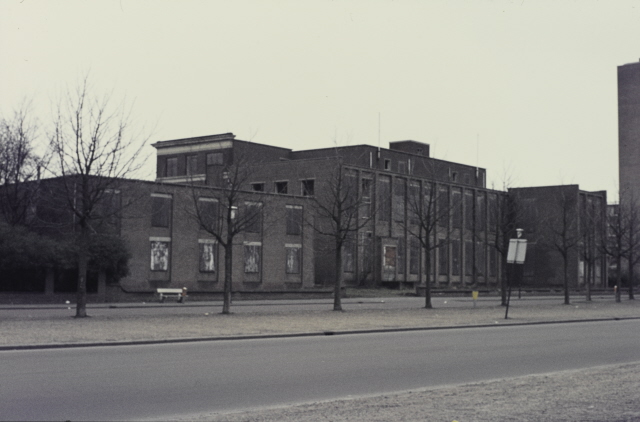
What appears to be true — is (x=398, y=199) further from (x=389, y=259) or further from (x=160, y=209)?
(x=160, y=209)

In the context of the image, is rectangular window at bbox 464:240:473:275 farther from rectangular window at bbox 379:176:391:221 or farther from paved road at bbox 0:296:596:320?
paved road at bbox 0:296:596:320

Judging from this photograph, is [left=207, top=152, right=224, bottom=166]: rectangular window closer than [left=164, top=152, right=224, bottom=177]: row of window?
Yes

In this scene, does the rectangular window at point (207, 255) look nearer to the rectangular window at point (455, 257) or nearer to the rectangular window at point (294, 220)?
the rectangular window at point (294, 220)

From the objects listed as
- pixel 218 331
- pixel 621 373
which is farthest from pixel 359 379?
pixel 218 331

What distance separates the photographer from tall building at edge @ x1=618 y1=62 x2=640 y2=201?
102 metres

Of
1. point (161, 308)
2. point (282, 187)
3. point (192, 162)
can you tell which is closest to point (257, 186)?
point (282, 187)

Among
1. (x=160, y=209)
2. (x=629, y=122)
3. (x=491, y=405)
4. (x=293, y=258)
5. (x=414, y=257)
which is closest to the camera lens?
(x=491, y=405)

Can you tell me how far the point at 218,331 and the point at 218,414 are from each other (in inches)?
541

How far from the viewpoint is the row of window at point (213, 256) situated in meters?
53.7

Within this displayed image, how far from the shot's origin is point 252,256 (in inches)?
2355

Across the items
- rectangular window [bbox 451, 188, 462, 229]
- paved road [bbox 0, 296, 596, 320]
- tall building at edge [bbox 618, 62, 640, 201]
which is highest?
tall building at edge [bbox 618, 62, 640, 201]

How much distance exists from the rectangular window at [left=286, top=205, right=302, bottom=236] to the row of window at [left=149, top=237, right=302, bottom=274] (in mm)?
1100

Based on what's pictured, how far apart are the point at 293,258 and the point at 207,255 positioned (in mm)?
8678

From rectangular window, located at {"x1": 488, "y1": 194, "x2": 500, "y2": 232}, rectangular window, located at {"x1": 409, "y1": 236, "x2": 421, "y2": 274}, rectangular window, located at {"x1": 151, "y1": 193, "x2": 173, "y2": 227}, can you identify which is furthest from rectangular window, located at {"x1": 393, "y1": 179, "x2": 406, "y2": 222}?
rectangular window, located at {"x1": 151, "y1": 193, "x2": 173, "y2": 227}
